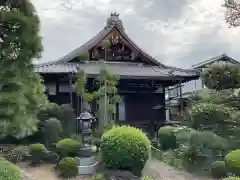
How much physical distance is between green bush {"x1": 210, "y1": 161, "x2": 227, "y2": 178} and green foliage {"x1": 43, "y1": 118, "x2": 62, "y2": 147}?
6.33 meters

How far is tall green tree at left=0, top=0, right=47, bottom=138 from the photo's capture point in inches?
306

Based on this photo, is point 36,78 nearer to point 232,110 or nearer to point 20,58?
point 20,58

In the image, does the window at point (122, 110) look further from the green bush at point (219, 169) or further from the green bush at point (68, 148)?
the green bush at point (219, 169)

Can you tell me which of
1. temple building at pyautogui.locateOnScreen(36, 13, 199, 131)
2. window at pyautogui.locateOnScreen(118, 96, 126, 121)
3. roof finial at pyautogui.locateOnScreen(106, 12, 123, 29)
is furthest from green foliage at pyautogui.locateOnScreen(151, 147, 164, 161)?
roof finial at pyautogui.locateOnScreen(106, 12, 123, 29)

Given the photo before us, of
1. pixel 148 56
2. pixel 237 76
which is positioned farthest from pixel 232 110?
pixel 148 56

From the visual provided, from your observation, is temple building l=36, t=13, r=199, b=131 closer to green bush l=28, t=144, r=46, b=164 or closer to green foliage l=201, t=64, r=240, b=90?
green foliage l=201, t=64, r=240, b=90

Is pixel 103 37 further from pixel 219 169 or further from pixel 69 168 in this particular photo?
A: pixel 219 169

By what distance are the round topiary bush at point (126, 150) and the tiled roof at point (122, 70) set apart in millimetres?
7185

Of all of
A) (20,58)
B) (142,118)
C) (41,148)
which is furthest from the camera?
(142,118)

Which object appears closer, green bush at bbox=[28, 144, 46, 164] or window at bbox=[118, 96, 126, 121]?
green bush at bbox=[28, 144, 46, 164]

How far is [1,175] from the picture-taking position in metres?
7.00

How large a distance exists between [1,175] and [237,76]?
8537 mm

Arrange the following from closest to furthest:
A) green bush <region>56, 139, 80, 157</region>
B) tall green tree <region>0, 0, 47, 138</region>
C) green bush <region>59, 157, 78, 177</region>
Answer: tall green tree <region>0, 0, 47, 138</region>
green bush <region>59, 157, 78, 177</region>
green bush <region>56, 139, 80, 157</region>

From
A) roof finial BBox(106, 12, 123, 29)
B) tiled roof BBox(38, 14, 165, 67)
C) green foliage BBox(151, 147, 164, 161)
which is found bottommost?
green foliage BBox(151, 147, 164, 161)
